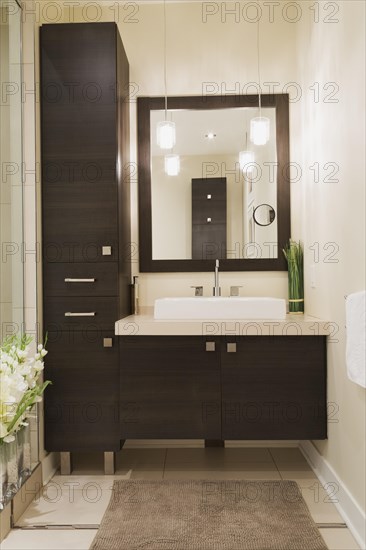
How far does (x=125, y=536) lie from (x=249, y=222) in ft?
5.92

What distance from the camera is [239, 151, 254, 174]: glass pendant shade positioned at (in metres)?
2.99

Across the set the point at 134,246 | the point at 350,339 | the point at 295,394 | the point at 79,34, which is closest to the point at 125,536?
the point at 295,394

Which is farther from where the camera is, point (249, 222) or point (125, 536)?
point (249, 222)

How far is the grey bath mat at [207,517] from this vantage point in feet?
6.39

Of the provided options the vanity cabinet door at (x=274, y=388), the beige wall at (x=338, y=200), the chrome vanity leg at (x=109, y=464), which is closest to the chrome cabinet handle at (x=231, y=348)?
the vanity cabinet door at (x=274, y=388)

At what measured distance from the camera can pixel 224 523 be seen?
82.3 inches

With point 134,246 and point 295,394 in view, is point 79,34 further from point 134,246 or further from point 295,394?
point 295,394

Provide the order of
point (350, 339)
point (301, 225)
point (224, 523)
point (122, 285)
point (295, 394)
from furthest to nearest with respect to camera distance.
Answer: point (301, 225) < point (122, 285) < point (295, 394) < point (224, 523) < point (350, 339)

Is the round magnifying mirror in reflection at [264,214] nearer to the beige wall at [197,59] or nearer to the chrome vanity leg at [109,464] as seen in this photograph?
the beige wall at [197,59]

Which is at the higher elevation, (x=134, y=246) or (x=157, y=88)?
(x=157, y=88)

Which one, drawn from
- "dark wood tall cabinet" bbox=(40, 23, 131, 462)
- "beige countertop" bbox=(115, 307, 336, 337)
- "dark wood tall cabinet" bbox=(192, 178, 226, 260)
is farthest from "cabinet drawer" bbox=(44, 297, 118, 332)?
"dark wood tall cabinet" bbox=(192, 178, 226, 260)

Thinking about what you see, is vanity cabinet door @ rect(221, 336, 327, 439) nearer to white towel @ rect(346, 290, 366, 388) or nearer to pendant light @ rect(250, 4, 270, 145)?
white towel @ rect(346, 290, 366, 388)

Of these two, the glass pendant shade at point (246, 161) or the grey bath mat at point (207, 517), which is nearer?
the grey bath mat at point (207, 517)

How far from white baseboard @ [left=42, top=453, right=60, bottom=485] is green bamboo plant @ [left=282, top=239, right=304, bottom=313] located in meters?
1.54
